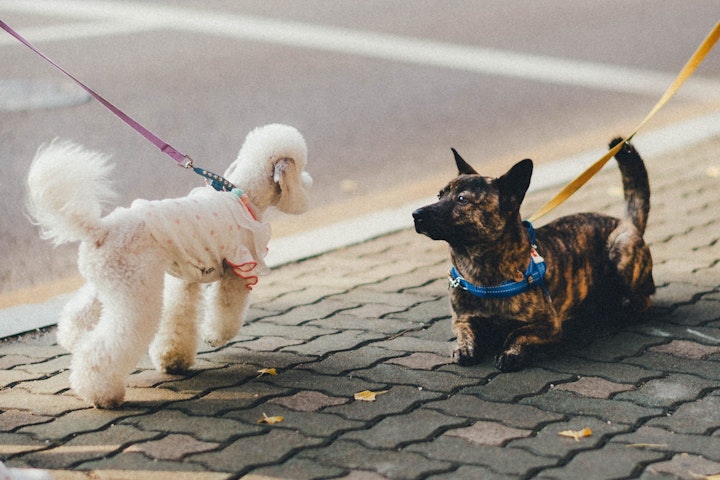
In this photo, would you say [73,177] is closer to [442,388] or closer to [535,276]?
[442,388]

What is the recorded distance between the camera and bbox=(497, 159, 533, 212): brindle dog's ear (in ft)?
15.2

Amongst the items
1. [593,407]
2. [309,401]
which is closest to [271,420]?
[309,401]

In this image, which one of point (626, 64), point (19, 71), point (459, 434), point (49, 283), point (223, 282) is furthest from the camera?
point (626, 64)

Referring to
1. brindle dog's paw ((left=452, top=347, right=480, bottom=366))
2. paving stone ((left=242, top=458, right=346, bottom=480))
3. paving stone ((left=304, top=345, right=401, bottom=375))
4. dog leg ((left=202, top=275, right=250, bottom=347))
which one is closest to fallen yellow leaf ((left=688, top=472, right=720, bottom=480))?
paving stone ((left=242, top=458, right=346, bottom=480))

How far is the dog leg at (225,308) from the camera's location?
4789mm

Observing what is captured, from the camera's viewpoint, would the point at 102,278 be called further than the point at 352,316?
No

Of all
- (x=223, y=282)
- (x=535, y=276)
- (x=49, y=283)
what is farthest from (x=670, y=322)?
(x=49, y=283)

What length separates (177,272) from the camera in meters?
4.55

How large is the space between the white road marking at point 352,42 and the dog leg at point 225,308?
23.3 ft

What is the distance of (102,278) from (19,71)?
6.95 meters

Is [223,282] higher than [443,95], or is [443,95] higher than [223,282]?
[443,95]

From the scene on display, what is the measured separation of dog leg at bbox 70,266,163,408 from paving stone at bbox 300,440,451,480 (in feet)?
2.83

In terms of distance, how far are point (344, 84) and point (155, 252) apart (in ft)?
22.4

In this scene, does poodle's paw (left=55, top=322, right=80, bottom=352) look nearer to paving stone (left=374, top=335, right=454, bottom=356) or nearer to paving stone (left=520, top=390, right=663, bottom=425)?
paving stone (left=374, top=335, right=454, bottom=356)
